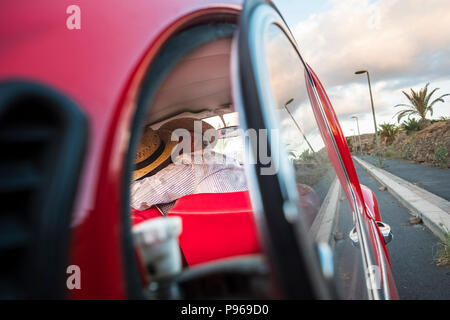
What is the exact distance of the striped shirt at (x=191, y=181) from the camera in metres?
1.84

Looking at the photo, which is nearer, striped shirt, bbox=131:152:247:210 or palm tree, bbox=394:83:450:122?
striped shirt, bbox=131:152:247:210

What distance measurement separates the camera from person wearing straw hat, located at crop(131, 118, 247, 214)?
1854 mm

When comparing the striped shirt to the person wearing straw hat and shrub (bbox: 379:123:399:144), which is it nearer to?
the person wearing straw hat

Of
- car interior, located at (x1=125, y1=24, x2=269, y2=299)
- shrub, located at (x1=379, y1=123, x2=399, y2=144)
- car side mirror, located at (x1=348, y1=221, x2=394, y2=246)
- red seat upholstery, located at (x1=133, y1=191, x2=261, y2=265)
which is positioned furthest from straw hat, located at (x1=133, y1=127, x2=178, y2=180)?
shrub, located at (x1=379, y1=123, x2=399, y2=144)

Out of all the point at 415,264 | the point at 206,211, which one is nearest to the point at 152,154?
the point at 206,211

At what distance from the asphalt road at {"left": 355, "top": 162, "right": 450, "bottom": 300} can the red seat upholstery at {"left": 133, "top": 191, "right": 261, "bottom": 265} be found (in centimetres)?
258

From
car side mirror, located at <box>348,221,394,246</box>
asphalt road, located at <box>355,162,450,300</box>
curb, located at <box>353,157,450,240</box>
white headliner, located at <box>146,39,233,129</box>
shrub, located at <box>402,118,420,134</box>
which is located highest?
shrub, located at <box>402,118,420,134</box>

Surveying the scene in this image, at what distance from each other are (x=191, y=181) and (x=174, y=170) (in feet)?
0.47

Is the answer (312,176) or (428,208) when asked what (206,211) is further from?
(428,208)

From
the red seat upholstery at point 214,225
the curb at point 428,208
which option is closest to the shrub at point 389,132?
the curb at point 428,208

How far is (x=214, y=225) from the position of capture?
4.02 ft

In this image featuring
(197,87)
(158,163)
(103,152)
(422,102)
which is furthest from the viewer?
(422,102)

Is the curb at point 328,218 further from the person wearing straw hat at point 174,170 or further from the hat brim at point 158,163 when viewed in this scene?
the hat brim at point 158,163

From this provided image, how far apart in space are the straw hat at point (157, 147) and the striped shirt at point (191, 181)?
0.29 ft
